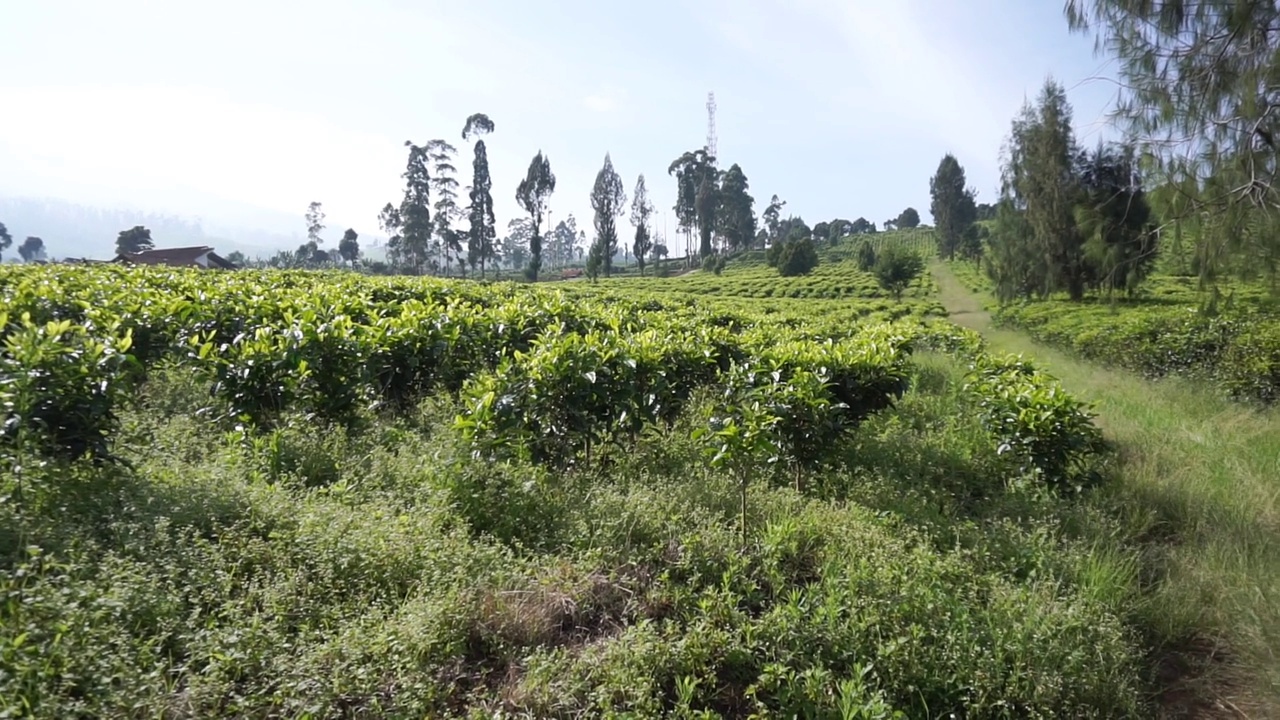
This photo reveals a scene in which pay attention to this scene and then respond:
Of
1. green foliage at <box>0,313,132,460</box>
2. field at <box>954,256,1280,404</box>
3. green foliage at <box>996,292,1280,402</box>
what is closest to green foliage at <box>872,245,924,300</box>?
field at <box>954,256,1280,404</box>

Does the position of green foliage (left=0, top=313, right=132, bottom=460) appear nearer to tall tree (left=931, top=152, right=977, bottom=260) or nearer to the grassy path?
the grassy path

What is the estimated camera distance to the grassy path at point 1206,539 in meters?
2.96

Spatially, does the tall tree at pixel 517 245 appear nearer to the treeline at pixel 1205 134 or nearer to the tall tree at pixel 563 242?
the tall tree at pixel 563 242

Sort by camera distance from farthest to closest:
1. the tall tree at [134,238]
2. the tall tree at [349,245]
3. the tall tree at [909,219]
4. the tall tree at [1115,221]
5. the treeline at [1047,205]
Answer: the tall tree at [909,219] < the tall tree at [349,245] < the tall tree at [134,238] < the treeline at [1047,205] < the tall tree at [1115,221]

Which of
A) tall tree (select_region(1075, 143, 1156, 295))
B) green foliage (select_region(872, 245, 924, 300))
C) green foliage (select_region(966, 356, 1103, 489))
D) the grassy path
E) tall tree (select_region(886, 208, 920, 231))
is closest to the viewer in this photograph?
the grassy path

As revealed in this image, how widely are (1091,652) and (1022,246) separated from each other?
27396 mm

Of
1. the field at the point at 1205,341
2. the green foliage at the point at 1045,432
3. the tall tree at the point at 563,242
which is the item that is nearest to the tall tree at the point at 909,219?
the tall tree at the point at 563,242

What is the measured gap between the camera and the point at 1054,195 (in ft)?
77.0

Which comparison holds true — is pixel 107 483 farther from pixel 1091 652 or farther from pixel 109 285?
pixel 109 285

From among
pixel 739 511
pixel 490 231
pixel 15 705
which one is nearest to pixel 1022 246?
pixel 739 511

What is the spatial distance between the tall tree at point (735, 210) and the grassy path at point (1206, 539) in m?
64.7

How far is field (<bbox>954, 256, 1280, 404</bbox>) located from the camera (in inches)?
286

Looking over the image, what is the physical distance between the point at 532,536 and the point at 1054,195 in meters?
26.8

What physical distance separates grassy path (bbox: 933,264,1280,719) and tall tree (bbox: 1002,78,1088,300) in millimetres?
18312
